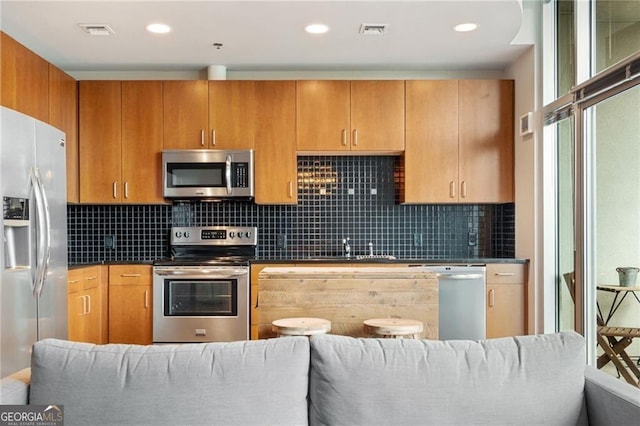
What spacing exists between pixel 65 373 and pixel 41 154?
204cm

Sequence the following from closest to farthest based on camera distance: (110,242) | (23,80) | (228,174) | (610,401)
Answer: (610,401) → (23,80) → (228,174) → (110,242)

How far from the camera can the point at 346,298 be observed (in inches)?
114

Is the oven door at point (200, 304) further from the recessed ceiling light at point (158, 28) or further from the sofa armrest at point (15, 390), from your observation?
the sofa armrest at point (15, 390)

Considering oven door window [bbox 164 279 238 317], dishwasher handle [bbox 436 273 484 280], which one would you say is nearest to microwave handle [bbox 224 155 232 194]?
oven door window [bbox 164 279 238 317]

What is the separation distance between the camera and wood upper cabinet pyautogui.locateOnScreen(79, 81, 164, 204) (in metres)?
4.83

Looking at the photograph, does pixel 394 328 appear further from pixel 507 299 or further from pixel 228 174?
pixel 228 174

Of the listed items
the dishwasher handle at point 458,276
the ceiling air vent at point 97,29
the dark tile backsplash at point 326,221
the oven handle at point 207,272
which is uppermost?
the ceiling air vent at point 97,29

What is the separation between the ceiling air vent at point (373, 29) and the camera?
12.7 feet

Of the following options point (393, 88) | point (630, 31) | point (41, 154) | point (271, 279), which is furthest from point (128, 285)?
point (630, 31)

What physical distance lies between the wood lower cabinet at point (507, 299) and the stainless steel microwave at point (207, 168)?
7.07 ft

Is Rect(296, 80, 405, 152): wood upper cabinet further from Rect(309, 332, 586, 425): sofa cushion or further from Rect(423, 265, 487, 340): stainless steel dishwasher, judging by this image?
Rect(309, 332, 586, 425): sofa cushion

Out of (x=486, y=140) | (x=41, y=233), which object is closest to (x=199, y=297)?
(x=41, y=233)

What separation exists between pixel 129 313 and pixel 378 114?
106 inches


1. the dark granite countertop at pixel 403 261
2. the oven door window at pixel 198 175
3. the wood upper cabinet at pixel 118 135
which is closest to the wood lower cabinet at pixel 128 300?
the wood upper cabinet at pixel 118 135
